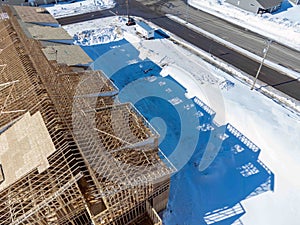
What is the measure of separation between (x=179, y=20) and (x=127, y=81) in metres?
18.4

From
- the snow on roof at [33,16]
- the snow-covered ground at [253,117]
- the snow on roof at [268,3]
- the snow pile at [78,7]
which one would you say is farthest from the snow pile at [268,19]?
the snow on roof at [33,16]

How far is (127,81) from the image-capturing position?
26188 mm

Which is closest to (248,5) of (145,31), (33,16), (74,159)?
(145,31)

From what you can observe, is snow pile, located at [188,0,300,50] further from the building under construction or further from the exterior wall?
the building under construction

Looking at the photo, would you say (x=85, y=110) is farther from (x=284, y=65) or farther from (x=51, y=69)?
(x=284, y=65)

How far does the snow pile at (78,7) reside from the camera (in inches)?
1610

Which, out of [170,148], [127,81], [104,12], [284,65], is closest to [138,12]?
[104,12]

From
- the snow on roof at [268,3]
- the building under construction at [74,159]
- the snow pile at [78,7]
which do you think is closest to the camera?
the building under construction at [74,159]

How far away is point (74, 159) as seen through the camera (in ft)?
40.0

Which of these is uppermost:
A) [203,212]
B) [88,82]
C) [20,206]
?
[88,82]

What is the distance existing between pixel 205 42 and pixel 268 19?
42.3 feet

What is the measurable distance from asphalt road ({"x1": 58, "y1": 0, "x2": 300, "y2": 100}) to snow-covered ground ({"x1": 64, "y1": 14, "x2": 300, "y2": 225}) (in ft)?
10.6

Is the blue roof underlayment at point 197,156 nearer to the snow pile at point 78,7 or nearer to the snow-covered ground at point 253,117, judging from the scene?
the snow-covered ground at point 253,117

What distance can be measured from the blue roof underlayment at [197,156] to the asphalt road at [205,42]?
8882 millimetres
